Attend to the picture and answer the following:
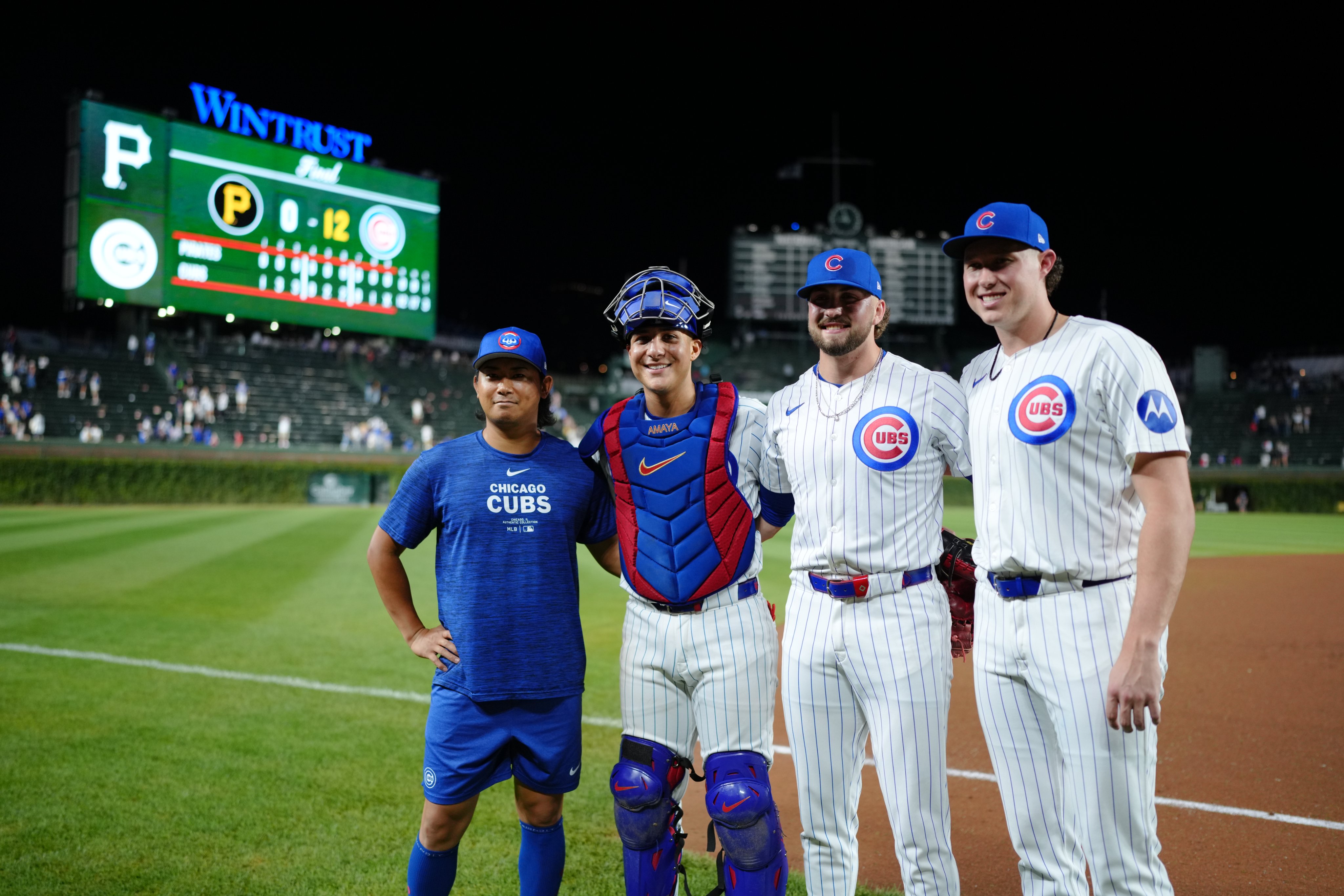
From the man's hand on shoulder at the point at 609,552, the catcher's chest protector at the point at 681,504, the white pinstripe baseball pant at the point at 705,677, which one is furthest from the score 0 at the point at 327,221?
the white pinstripe baseball pant at the point at 705,677

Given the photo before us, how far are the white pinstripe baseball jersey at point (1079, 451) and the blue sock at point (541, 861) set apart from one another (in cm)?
185

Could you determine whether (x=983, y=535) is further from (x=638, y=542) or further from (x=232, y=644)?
(x=232, y=644)

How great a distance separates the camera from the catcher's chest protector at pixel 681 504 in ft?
10.7

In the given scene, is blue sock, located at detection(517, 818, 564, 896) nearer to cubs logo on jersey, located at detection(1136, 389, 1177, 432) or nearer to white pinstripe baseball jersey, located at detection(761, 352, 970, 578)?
white pinstripe baseball jersey, located at detection(761, 352, 970, 578)

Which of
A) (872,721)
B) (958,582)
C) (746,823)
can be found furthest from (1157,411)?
(746,823)

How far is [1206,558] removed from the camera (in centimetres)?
1659

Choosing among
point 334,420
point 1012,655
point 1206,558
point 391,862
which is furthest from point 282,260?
point 1012,655

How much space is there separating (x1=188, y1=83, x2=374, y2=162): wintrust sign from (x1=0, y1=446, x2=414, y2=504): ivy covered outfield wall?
973cm

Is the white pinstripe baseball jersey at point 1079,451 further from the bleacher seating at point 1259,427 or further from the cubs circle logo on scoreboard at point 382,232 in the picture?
the bleacher seating at point 1259,427

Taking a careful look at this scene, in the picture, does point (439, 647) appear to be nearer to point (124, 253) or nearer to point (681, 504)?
point (681, 504)

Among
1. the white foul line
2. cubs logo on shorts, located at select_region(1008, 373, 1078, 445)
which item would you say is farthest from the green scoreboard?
cubs logo on shorts, located at select_region(1008, 373, 1078, 445)

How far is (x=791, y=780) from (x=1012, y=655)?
9.87 feet

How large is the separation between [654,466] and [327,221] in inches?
1143

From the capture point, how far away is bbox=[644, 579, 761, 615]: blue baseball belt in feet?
10.6
